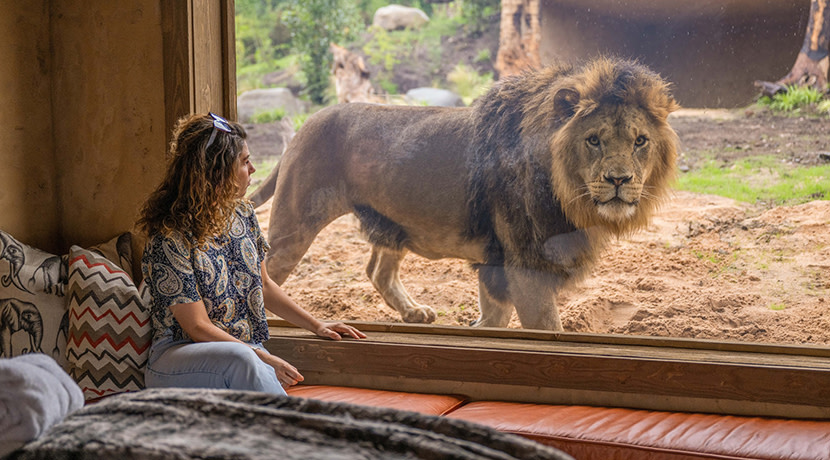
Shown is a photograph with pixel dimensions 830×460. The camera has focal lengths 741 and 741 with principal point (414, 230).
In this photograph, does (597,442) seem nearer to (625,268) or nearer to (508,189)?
(625,268)

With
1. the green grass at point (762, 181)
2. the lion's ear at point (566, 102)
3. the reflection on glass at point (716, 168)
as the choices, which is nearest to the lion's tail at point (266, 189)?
the reflection on glass at point (716, 168)

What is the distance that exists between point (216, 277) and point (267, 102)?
3.71 ft

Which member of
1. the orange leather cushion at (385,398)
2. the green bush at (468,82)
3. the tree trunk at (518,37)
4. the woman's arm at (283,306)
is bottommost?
the orange leather cushion at (385,398)

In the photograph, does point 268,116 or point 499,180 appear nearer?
point 499,180

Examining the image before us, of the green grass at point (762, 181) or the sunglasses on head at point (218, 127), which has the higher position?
the sunglasses on head at point (218, 127)

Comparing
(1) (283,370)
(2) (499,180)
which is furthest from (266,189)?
(1) (283,370)

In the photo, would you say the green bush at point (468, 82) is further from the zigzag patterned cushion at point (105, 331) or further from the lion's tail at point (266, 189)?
the zigzag patterned cushion at point (105, 331)

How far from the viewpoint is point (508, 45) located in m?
2.79

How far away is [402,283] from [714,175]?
4.05ft

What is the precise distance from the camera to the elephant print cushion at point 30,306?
8.63ft

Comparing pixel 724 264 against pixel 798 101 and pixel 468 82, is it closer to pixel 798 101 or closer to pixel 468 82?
pixel 798 101

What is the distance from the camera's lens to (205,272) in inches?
85.4

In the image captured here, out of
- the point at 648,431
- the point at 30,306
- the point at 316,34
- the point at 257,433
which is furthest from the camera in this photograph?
the point at 316,34

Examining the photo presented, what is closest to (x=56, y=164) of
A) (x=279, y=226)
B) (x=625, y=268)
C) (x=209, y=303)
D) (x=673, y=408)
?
(x=279, y=226)
